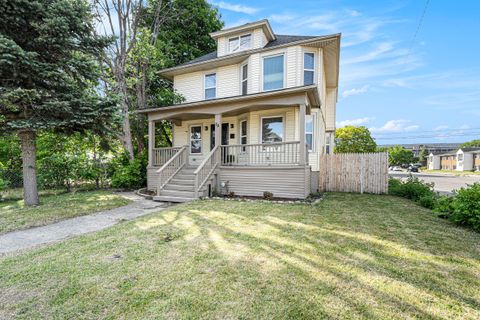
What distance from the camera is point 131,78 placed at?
46.6ft

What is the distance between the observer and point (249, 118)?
11648 mm

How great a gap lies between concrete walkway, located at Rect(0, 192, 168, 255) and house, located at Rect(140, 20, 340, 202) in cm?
212

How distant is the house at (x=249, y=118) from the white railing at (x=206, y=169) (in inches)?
1.5

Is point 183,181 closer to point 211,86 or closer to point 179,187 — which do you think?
point 179,187

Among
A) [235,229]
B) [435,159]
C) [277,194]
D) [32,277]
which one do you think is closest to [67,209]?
[32,277]

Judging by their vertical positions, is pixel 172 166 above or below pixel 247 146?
below

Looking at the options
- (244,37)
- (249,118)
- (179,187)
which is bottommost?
(179,187)

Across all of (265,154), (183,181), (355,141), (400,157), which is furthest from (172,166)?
(400,157)

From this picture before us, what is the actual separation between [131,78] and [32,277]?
531 inches

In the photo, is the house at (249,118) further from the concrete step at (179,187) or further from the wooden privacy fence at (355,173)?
the wooden privacy fence at (355,173)

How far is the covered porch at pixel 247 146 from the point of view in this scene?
8.94 metres

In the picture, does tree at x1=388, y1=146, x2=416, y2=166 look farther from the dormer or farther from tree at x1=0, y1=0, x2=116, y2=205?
tree at x1=0, y1=0, x2=116, y2=205

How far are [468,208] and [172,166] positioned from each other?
393 inches

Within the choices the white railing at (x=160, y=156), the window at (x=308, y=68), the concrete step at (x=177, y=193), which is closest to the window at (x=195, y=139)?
the white railing at (x=160, y=156)
